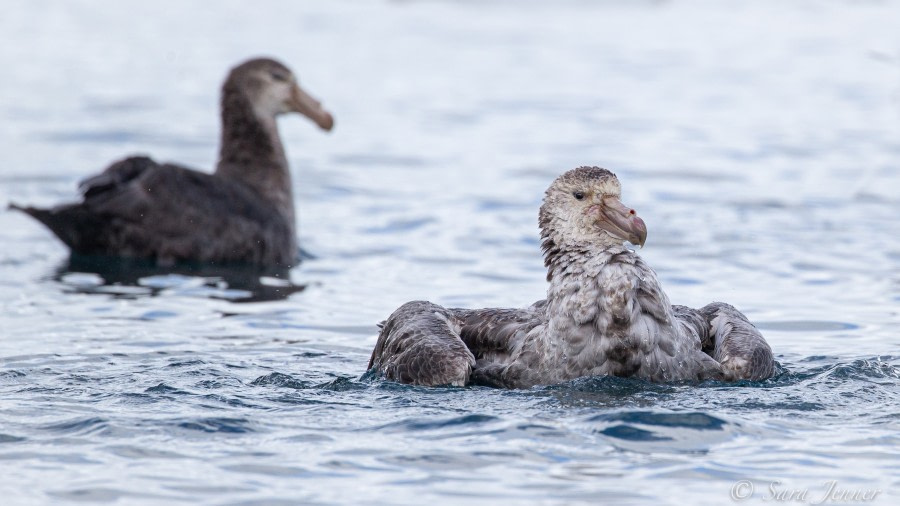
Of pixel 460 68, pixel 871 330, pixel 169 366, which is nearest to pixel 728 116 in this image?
pixel 460 68

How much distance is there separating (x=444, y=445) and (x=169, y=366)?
2.51 metres

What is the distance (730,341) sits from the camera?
346 inches

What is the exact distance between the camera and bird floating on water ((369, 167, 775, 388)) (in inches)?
321

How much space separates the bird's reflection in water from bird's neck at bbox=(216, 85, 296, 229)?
3.66 ft

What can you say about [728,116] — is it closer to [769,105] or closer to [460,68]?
[769,105]

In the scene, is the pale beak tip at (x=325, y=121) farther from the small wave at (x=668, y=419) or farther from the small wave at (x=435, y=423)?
the small wave at (x=668, y=419)

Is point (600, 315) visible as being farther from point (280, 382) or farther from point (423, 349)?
point (280, 382)

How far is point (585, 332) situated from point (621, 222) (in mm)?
635

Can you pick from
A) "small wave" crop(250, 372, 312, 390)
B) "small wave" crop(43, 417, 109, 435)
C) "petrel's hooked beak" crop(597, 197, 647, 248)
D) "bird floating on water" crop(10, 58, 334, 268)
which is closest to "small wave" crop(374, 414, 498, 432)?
"small wave" crop(250, 372, 312, 390)

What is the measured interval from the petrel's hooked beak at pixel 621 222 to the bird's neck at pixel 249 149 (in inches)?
237

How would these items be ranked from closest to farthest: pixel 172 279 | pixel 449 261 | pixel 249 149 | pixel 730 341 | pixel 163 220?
pixel 730 341 < pixel 172 279 < pixel 163 220 < pixel 449 261 < pixel 249 149

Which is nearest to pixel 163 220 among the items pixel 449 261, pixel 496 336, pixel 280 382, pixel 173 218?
pixel 173 218

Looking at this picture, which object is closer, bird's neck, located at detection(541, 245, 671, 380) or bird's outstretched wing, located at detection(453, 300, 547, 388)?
bird's neck, located at detection(541, 245, 671, 380)

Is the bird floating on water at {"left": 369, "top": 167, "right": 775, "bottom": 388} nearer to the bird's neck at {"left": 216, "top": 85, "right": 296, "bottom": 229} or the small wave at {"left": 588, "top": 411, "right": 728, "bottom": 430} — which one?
the small wave at {"left": 588, "top": 411, "right": 728, "bottom": 430}
